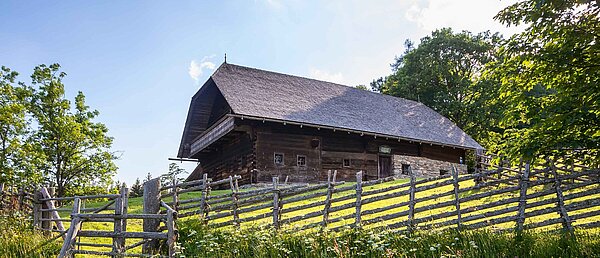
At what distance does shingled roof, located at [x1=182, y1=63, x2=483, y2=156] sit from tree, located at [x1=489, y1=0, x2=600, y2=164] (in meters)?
13.7

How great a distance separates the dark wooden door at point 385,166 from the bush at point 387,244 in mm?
16311

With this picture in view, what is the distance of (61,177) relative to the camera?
1056 inches

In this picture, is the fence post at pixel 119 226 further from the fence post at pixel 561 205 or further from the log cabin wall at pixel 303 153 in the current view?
the log cabin wall at pixel 303 153

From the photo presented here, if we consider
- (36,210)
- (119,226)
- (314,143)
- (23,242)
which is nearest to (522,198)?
(119,226)

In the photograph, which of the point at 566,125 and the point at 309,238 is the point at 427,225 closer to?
the point at 309,238

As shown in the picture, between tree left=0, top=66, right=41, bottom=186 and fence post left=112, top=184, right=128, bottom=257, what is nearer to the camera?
fence post left=112, top=184, right=128, bottom=257

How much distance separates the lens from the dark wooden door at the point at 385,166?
25188mm

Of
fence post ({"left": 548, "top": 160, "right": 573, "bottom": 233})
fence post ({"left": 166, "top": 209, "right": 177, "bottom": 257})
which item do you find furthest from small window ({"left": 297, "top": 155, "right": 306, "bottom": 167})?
fence post ({"left": 548, "top": 160, "right": 573, "bottom": 233})

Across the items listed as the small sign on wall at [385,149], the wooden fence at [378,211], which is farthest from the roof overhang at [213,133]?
the wooden fence at [378,211]

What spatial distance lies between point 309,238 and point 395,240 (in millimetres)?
1548

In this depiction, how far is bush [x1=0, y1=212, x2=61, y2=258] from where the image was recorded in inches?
371

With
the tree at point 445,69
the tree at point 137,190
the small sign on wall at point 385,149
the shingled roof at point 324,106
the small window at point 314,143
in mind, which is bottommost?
the tree at point 137,190

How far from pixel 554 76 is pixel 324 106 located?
17684 millimetres

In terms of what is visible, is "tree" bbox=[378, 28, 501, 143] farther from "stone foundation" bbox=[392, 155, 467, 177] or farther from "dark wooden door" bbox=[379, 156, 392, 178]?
"dark wooden door" bbox=[379, 156, 392, 178]
